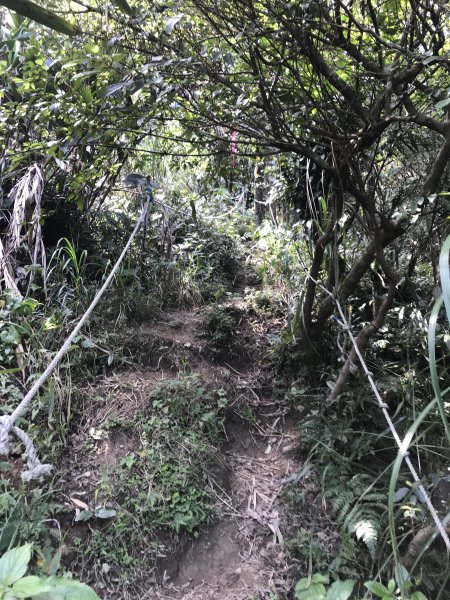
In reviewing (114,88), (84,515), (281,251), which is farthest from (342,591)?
(281,251)

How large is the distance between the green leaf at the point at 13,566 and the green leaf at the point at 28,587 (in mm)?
15

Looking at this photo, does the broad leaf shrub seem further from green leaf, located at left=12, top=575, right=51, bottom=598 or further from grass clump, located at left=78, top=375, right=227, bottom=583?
grass clump, located at left=78, top=375, right=227, bottom=583

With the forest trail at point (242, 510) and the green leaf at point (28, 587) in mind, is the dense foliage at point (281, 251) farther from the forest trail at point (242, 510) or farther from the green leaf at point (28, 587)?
the green leaf at point (28, 587)

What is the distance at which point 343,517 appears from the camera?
6.11ft

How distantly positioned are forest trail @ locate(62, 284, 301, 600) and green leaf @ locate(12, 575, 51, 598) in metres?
0.76

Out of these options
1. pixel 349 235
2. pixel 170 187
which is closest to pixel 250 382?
pixel 349 235

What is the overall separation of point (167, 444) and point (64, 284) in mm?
1210

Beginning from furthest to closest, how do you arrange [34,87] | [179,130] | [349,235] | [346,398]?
[349,235], [179,130], [346,398], [34,87]

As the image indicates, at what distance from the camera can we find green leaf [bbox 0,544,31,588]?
3.28 ft

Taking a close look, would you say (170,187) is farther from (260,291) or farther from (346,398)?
(346,398)

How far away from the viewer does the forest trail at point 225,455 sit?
1.78m

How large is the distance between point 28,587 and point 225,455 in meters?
1.39

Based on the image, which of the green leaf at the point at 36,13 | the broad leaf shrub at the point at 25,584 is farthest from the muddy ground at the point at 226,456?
the green leaf at the point at 36,13

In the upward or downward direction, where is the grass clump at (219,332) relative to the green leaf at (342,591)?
upward
